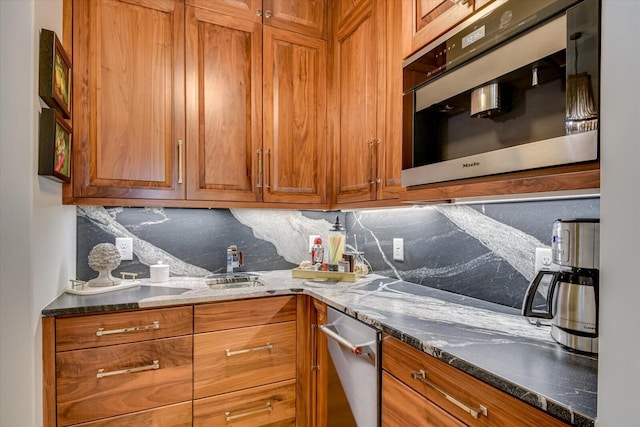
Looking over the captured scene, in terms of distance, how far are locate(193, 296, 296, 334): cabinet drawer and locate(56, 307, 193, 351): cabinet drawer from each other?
0.18 feet

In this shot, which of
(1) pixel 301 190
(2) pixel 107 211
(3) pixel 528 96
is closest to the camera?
(3) pixel 528 96

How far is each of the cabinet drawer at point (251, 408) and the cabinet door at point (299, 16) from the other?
198 cm

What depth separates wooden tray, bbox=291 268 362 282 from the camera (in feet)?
6.48

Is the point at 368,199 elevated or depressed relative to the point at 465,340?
elevated

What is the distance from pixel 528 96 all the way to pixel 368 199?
2.96 feet

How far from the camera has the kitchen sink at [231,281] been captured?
1.91 metres

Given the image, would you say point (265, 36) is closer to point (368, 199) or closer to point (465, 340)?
point (368, 199)

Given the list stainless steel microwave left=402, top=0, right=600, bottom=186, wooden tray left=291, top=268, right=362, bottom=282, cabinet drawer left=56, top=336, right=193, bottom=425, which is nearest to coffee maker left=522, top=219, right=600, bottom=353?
stainless steel microwave left=402, top=0, right=600, bottom=186

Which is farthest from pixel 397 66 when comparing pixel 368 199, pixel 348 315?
pixel 348 315

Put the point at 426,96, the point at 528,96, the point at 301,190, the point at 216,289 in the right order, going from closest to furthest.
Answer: the point at 528,96 → the point at 426,96 → the point at 216,289 → the point at 301,190

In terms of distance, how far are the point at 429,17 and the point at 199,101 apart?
1.20 m

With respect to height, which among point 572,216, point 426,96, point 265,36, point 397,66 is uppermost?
point 265,36

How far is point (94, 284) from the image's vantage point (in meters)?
1.67

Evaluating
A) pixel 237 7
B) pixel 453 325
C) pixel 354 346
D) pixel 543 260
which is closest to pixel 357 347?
pixel 354 346
